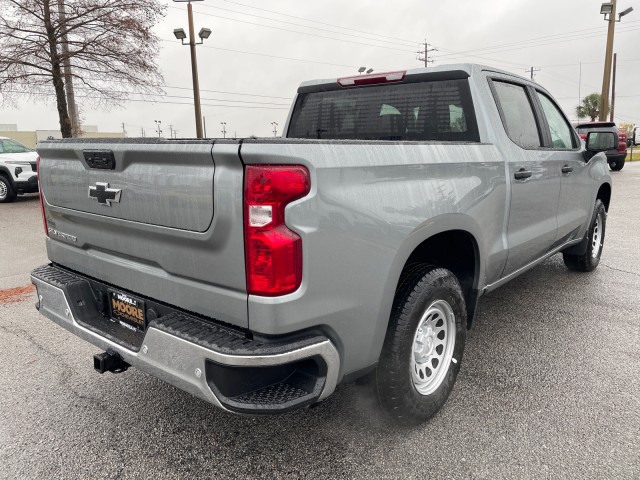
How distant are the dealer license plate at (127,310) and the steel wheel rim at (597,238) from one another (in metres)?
4.73

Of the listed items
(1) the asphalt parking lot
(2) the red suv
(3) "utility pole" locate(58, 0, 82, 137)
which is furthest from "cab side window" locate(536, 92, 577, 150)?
(3) "utility pole" locate(58, 0, 82, 137)

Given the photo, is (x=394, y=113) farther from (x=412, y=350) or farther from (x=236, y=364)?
(x=236, y=364)

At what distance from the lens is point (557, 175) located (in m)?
3.91

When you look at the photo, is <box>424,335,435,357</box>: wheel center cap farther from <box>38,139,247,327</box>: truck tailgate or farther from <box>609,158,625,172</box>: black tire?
<box>609,158,625,172</box>: black tire

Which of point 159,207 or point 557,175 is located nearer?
point 159,207

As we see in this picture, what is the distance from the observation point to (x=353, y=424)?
2668 mm

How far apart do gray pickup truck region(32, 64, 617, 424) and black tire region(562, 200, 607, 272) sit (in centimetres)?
216

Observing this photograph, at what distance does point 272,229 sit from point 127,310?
42.0 inches

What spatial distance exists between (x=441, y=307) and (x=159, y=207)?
1.54 meters

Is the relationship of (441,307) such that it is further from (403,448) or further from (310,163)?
(310,163)

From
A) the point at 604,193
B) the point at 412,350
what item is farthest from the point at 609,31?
the point at 412,350

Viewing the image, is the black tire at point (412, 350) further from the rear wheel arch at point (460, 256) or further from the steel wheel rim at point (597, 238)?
the steel wheel rim at point (597, 238)

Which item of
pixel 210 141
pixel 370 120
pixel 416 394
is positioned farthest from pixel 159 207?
pixel 370 120

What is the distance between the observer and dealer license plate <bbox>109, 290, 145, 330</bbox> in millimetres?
2387
